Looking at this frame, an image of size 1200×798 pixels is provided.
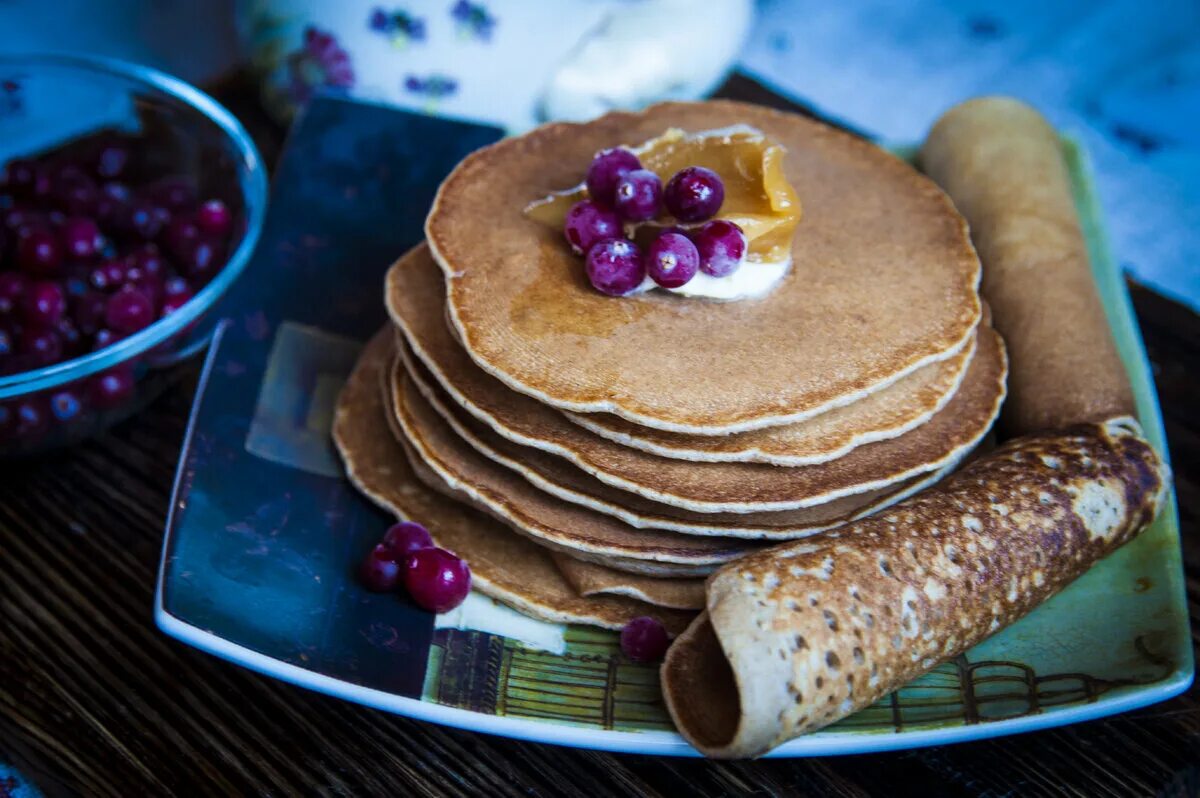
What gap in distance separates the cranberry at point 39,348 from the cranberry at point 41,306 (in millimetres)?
20

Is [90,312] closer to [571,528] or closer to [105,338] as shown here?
[105,338]

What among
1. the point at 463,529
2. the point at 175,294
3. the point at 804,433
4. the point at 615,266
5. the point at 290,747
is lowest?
the point at 290,747

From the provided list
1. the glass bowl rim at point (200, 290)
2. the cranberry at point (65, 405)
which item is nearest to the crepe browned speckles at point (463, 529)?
the glass bowl rim at point (200, 290)

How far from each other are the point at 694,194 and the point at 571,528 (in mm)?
441

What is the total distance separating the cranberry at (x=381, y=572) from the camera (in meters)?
1.35

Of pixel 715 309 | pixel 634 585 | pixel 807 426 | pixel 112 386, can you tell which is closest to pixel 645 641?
pixel 634 585

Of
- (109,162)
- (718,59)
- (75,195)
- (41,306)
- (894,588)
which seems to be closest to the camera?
(894,588)

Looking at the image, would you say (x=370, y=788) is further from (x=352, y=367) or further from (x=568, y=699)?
(x=352, y=367)

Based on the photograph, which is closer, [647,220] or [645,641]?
[645,641]

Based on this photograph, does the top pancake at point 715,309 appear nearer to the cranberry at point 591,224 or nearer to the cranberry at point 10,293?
the cranberry at point 591,224

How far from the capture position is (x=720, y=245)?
4.42ft

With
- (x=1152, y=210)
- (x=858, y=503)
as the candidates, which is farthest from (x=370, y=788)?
(x=1152, y=210)

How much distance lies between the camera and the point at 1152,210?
→ 285 cm

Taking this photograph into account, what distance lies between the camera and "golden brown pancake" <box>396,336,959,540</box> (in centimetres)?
130
